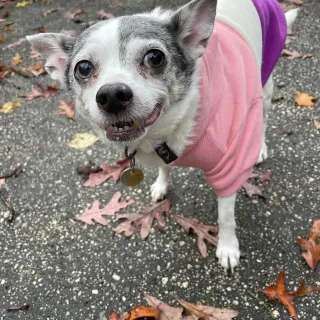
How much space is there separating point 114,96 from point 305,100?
249 centimetres

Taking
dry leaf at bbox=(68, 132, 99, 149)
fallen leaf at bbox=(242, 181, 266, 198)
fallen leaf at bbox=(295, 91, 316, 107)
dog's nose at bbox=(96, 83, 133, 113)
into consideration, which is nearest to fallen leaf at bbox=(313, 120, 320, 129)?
fallen leaf at bbox=(295, 91, 316, 107)

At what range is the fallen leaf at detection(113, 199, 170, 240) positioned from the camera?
275 cm

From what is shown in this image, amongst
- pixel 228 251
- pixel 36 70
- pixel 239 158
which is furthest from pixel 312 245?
pixel 36 70

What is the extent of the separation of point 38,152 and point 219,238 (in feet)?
6.34

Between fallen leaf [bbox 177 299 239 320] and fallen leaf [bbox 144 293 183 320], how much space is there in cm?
7

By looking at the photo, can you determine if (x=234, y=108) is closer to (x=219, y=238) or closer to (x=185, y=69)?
(x=185, y=69)

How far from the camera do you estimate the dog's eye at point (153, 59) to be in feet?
5.94

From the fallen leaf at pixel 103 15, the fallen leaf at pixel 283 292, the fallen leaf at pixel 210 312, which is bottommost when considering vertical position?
the fallen leaf at pixel 210 312

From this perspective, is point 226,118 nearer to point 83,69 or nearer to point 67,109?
point 83,69

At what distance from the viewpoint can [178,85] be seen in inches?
75.3

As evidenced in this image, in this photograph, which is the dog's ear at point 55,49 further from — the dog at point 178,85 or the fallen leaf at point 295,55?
the fallen leaf at point 295,55

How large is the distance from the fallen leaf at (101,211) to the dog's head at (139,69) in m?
1.02

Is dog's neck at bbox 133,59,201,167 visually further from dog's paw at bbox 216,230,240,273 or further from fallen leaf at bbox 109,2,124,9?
fallen leaf at bbox 109,2,124,9

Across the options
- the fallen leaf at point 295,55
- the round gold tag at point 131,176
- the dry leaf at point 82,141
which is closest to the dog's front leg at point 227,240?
the round gold tag at point 131,176
